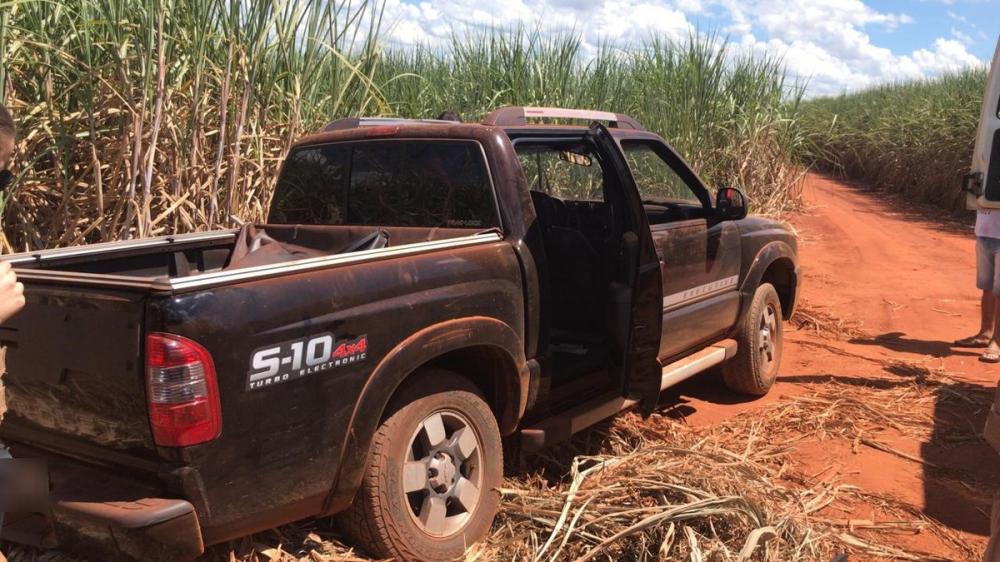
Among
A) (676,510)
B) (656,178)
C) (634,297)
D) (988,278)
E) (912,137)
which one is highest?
(912,137)

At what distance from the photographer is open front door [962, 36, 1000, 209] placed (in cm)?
445

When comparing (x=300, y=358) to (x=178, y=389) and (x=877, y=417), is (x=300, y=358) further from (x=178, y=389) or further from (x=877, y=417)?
(x=877, y=417)

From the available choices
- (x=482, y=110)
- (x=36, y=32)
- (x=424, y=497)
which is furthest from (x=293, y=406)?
(x=482, y=110)

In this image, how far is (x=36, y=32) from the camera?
4.50m

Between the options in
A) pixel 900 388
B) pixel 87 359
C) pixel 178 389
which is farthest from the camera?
pixel 900 388

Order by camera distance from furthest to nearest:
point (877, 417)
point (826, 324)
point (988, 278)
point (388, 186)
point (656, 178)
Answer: point (826, 324)
point (988, 278)
point (656, 178)
point (877, 417)
point (388, 186)

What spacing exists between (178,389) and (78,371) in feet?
1.30

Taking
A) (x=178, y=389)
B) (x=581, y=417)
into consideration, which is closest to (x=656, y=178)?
(x=581, y=417)

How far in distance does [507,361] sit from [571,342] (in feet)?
3.33

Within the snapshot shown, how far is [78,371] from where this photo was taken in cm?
241

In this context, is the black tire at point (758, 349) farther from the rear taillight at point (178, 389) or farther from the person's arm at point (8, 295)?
the person's arm at point (8, 295)

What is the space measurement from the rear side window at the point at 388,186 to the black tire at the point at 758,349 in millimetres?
2421

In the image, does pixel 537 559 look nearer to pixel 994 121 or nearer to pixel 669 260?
pixel 669 260

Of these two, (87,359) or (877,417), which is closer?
(87,359)
